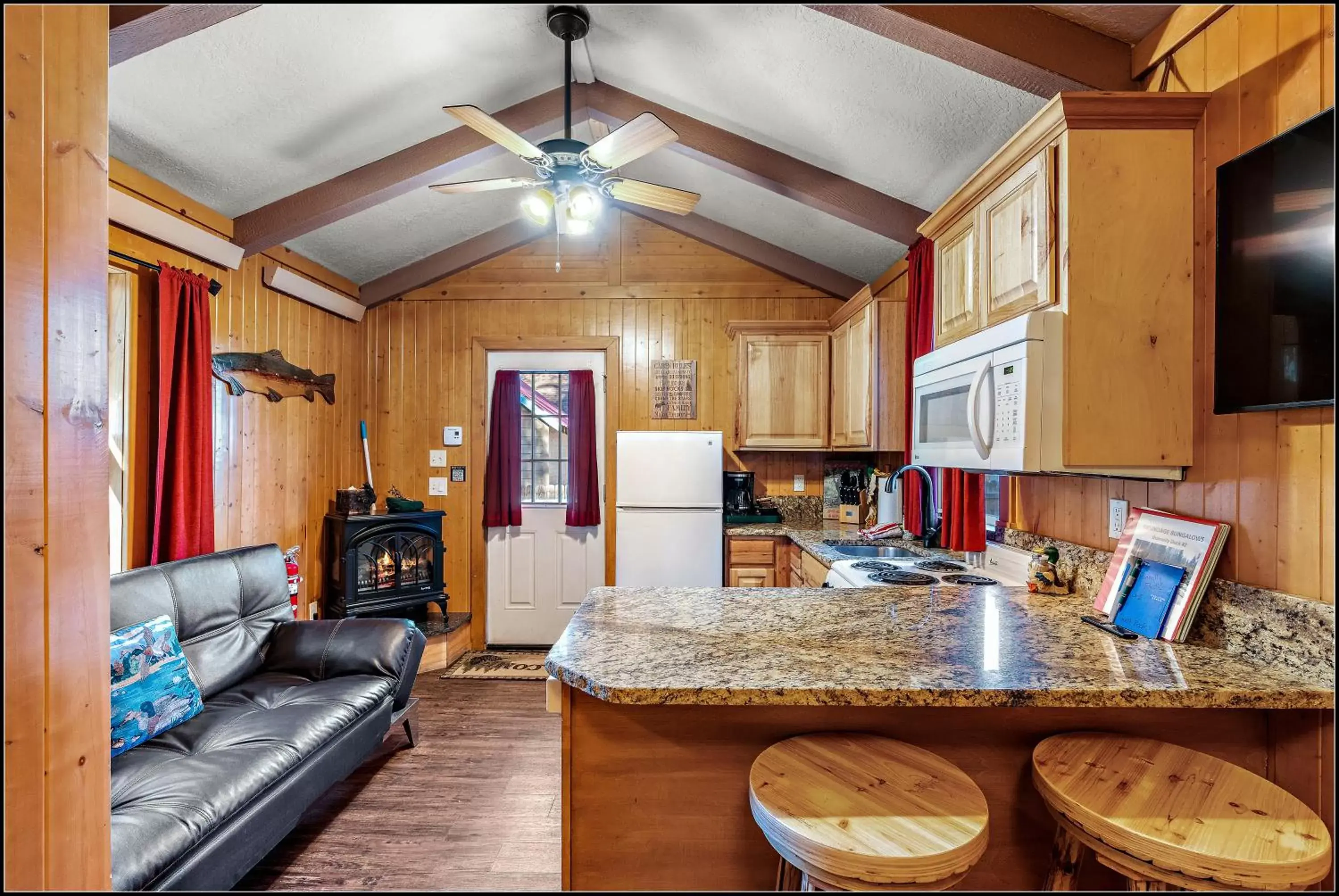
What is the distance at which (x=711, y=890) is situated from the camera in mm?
1273

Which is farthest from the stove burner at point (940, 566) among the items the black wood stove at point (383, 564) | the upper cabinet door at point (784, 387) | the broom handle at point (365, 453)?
the broom handle at point (365, 453)

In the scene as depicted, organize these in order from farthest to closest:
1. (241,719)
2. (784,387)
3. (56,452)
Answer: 1. (784,387)
2. (241,719)
3. (56,452)

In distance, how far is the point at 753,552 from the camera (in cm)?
372

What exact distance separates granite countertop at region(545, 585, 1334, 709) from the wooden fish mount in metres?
2.37

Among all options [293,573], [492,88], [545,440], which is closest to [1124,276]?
[492,88]

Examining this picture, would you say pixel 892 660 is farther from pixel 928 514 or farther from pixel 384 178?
pixel 384 178

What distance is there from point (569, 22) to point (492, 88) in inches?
24.0

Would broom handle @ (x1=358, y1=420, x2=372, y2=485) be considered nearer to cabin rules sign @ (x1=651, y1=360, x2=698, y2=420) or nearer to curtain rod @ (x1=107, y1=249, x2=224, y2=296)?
curtain rod @ (x1=107, y1=249, x2=224, y2=296)

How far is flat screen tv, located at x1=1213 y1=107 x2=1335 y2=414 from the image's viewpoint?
3.86 feet

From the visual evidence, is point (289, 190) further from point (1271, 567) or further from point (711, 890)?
point (1271, 567)

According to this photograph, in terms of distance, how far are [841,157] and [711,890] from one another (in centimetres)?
277

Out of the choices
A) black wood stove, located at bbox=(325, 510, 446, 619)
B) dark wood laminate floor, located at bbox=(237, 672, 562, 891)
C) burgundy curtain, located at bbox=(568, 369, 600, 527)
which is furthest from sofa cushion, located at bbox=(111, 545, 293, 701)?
burgundy curtain, located at bbox=(568, 369, 600, 527)

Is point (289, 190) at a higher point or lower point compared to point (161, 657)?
higher

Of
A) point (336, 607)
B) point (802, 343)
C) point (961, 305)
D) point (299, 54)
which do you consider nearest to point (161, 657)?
point (336, 607)
